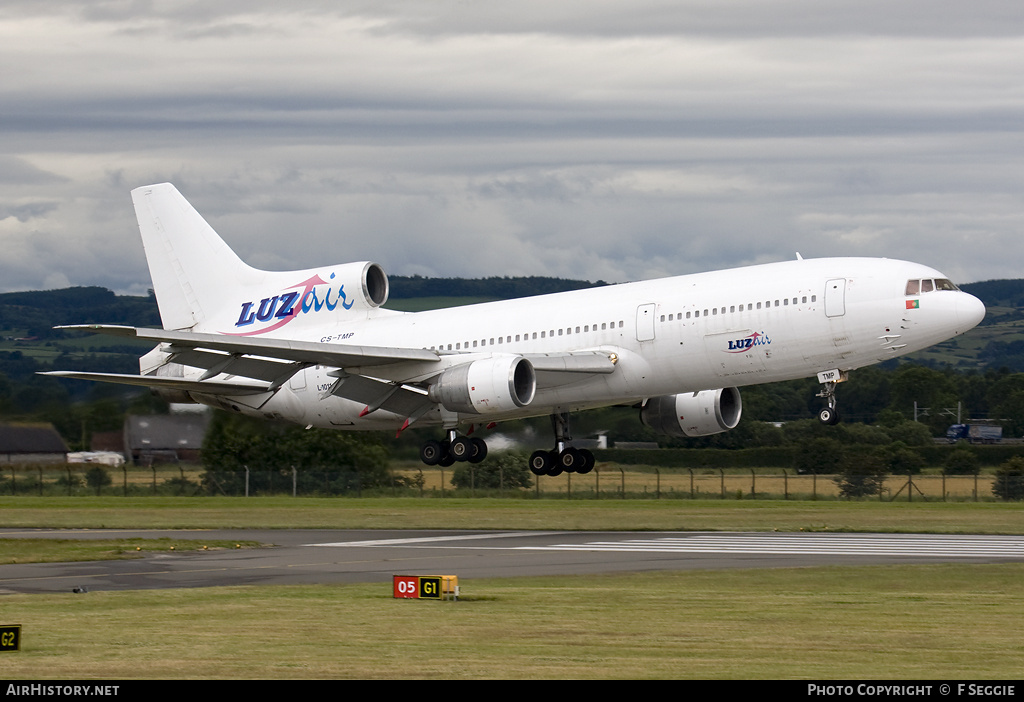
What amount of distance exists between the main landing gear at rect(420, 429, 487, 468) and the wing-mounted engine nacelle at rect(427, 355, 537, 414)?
330 centimetres

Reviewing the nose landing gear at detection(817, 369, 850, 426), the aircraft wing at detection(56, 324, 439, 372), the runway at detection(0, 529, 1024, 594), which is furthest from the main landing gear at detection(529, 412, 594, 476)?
the nose landing gear at detection(817, 369, 850, 426)

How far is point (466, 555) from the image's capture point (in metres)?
38.7

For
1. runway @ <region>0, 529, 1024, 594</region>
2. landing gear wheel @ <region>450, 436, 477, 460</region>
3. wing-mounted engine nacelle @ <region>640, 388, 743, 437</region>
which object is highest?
wing-mounted engine nacelle @ <region>640, 388, 743, 437</region>

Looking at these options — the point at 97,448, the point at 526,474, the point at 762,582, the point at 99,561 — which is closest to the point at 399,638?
the point at 762,582

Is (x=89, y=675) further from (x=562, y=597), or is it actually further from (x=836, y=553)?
(x=836, y=553)

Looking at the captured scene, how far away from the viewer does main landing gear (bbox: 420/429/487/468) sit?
44500 millimetres

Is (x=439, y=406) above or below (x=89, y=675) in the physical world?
above

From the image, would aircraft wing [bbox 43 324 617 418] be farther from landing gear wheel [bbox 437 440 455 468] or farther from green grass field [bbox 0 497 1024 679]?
green grass field [bbox 0 497 1024 679]

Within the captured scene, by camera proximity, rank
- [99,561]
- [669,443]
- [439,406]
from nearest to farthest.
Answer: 1. [99,561]
2. [439,406]
3. [669,443]

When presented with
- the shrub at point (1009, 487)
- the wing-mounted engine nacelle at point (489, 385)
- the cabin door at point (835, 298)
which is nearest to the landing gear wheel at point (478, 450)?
the wing-mounted engine nacelle at point (489, 385)

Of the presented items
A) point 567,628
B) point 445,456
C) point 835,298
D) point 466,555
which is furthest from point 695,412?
point 567,628

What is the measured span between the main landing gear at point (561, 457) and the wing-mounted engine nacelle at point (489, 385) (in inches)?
203

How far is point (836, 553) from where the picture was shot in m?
39.0
